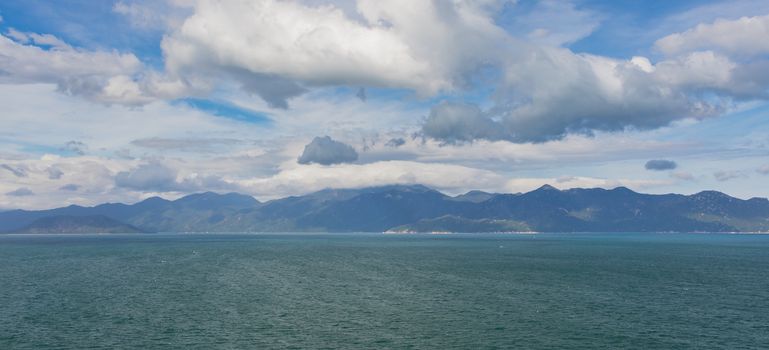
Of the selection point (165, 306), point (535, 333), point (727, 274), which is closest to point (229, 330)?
point (165, 306)

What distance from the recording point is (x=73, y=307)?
384 ft

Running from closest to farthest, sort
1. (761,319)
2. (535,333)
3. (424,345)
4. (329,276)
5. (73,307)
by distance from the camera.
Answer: (424,345) < (535,333) < (761,319) < (73,307) < (329,276)

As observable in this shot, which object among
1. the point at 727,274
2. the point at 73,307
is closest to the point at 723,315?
the point at 727,274

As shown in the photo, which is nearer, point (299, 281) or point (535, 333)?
point (535, 333)

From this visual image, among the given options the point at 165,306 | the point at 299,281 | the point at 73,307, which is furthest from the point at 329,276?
the point at 73,307

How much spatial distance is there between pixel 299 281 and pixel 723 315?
378 ft

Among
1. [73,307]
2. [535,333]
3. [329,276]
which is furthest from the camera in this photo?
[329,276]

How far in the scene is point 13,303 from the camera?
401 ft

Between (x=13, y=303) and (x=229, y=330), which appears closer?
(x=229, y=330)

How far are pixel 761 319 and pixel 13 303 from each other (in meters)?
162

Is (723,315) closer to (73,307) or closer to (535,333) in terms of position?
(535,333)

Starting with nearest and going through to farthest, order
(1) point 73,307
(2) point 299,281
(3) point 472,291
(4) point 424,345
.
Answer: (4) point 424,345
(1) point 73,307
(3) point 472,291
(2) point 299,281

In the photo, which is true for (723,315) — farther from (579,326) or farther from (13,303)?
(13,303)

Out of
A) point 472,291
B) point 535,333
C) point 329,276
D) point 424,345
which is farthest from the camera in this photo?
point 329,276
